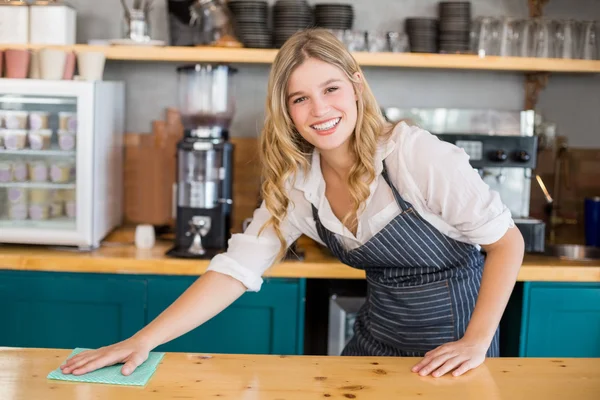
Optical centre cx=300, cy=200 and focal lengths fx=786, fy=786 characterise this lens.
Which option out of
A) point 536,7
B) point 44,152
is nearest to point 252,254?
point 44,152

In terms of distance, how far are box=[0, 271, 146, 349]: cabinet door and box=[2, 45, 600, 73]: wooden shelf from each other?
3.10ft

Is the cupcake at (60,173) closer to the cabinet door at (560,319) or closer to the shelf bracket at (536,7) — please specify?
the cabinet door at (560,319)

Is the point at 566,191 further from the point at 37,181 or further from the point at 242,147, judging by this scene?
the point at 37,181

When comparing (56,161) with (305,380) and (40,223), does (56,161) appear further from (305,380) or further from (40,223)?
(305,380)

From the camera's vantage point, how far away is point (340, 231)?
6.84 ft

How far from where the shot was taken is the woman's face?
1.90 m

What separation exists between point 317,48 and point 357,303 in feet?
A: 4.53

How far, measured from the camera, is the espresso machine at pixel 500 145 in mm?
3166

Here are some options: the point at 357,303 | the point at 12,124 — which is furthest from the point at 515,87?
the point at 12,124

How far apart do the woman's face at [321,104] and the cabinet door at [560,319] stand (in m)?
1.47

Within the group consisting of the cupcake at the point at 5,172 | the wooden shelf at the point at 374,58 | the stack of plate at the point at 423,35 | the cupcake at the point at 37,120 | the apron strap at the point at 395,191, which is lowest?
the cupcake at the point at 5,172

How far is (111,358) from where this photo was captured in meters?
1.68

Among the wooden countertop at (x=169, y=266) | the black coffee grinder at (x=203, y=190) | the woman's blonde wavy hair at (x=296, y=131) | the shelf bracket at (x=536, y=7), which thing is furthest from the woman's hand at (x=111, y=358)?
the shelf bracket at (x=536, y=7)

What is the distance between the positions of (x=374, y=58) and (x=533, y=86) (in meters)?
0.92
